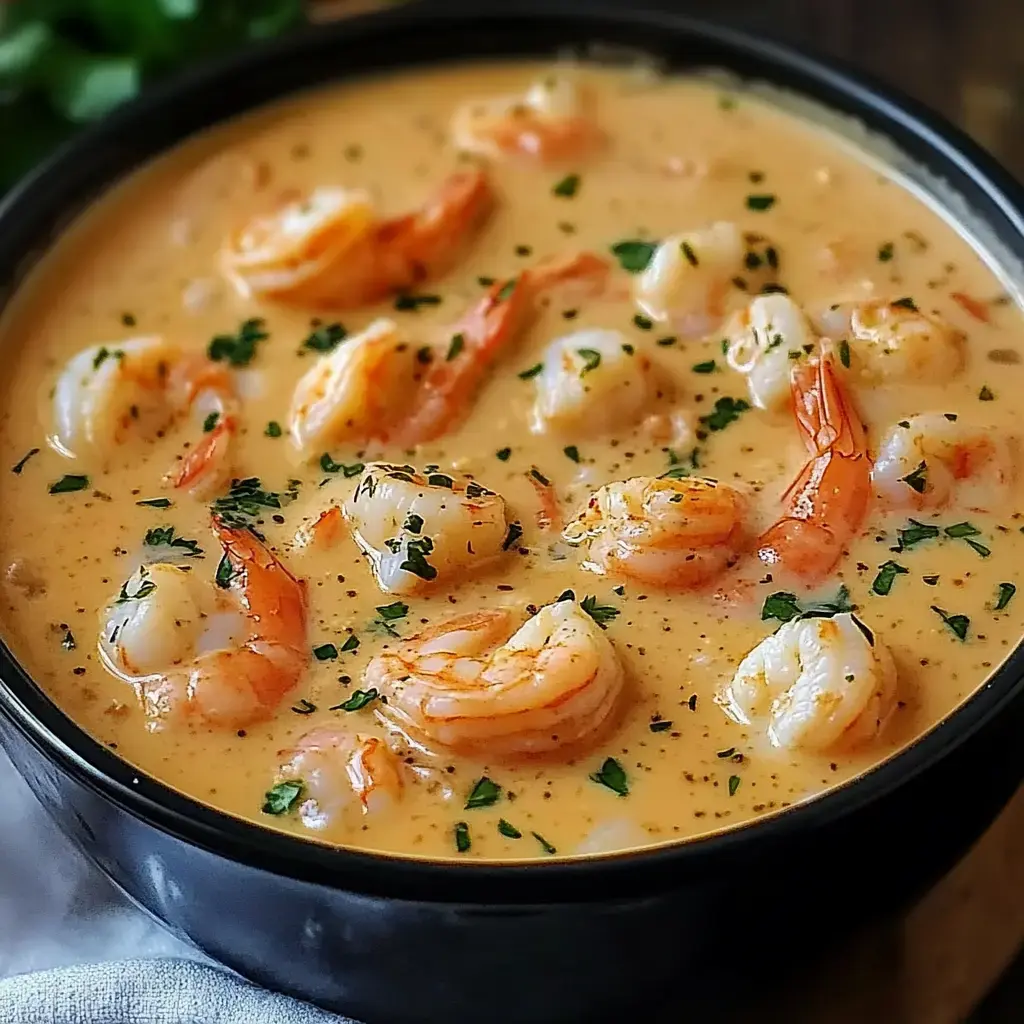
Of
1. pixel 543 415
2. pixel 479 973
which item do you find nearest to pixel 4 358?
pixel 543 415

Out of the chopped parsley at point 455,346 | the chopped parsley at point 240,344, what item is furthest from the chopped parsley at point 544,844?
the chopped parsley at point 240,344

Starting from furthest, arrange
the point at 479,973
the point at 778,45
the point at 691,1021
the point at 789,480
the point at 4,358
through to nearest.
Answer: the point at 778,45
the point at 4,358
the point at 789,480
the point at 691,1021
the point at 479,973

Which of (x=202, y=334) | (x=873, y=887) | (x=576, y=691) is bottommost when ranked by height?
(x=873, y=887)

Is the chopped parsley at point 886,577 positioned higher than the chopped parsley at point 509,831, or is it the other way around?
the chopped parsley at point 886,577

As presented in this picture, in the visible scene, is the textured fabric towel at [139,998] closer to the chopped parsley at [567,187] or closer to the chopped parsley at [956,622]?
the chopped parsley at [956,622]

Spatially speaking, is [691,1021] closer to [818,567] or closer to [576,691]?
[576,691]

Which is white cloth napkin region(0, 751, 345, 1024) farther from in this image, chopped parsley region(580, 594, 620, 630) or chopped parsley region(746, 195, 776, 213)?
chopped parsley region(746, 195, 776, 213)
